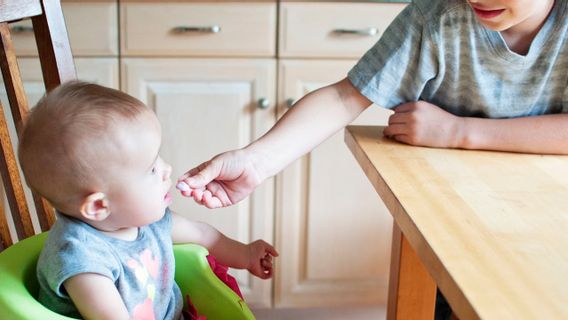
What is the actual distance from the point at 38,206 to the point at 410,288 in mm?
527

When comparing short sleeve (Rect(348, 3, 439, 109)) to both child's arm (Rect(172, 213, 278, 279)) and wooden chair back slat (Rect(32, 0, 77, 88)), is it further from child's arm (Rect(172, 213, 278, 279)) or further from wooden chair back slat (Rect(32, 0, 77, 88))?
wooden chair back slat (Rect(32, 0, 77, 88))

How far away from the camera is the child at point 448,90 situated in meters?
1.03

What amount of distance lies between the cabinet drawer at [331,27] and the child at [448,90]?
83cm

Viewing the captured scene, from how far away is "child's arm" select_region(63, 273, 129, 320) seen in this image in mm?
842

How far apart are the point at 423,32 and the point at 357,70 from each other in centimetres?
11

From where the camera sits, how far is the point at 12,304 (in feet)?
2.58

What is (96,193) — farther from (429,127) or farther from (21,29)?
(21,29)

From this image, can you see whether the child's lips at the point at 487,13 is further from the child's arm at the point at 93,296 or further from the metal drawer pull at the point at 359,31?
the metal drawer pull at the point at 359,31

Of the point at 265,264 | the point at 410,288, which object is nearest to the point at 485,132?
the point at 410,288

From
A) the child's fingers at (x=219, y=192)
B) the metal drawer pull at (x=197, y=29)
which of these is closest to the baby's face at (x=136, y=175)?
the child's fingers at (x=219, y=192)

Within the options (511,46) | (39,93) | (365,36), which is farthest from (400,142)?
(39,93)

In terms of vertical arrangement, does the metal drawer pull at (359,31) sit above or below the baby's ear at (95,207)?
below

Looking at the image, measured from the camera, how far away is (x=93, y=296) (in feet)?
2.77

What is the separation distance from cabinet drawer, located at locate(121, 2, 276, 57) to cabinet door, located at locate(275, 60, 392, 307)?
0.34 ft
